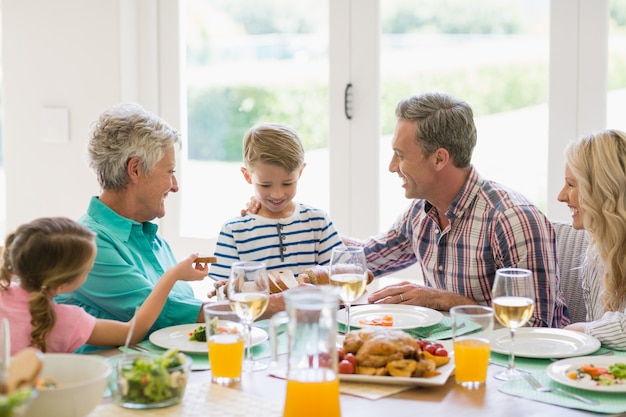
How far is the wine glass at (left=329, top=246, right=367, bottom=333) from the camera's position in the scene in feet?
6.31

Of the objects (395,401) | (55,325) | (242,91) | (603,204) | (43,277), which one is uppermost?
(242,91)

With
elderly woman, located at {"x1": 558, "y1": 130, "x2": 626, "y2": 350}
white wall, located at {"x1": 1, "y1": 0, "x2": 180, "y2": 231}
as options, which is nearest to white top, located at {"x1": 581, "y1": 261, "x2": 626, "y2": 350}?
elderly woman, located at {"x1": 558, "y1": 130, "x2": 626, "y2": 350}

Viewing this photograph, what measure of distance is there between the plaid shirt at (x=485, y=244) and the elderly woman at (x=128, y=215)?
2.41 ft

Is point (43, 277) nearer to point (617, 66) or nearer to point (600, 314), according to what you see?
point (600, 314)

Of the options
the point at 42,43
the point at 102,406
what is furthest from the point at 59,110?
the point at 102,406

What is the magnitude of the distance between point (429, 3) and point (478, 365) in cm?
214

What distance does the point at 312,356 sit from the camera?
1.44 metres

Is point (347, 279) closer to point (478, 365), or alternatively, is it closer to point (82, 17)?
point (478, 365)

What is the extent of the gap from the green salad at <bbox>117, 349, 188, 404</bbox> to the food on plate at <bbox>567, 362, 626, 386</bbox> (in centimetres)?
73

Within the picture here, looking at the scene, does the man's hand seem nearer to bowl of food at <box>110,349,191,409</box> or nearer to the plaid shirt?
the plaid shirt

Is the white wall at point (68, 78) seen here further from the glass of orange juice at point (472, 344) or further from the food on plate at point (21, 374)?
the food on plate at point (21, 374)

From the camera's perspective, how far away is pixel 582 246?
8.37ft

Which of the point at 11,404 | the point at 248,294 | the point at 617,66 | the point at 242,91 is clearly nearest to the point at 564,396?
the point at 248,294

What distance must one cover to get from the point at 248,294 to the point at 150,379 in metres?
0.31
